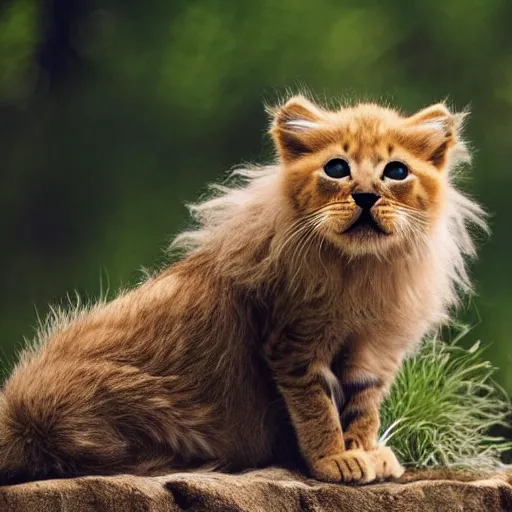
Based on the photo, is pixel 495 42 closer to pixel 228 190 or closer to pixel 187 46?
pixel 187 46

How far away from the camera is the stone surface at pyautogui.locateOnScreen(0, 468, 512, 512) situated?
7.47 feet

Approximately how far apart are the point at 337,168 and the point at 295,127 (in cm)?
19

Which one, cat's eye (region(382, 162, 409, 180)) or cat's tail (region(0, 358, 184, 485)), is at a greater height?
cat's eye (region(382, 162, 409, 180))

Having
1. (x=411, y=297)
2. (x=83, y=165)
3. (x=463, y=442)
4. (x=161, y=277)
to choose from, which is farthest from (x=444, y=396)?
(x=83, y=165)

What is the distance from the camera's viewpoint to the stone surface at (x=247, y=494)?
2275 millimetres

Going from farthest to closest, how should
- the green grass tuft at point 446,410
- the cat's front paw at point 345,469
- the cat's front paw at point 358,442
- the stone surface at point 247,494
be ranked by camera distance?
the green grass tuft at point 446,410 → the cat's front paw at point 358,442 → the cat's front paw at point 345,469 → the stone surface at point 247,494

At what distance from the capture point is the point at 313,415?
2598 millimetres

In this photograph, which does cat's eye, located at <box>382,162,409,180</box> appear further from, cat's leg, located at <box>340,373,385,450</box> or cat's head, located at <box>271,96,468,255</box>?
cat's leg, located at <box>340,373,385,450</box>

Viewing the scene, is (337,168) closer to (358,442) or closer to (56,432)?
(358,442)

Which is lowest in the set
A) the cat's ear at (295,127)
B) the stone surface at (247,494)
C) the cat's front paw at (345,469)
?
the stone surface at (247,494)

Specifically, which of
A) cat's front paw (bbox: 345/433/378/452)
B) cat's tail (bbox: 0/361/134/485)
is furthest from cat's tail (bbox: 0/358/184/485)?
cat's front paw (bbox: 345/433/378/452)

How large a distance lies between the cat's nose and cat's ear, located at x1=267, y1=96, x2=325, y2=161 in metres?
0.22

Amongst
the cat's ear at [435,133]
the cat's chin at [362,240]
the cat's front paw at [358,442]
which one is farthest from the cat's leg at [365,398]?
the cat's ear at [435,133]

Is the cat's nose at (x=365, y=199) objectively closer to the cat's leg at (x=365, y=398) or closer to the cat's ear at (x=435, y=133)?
the cat's ear at (x=435, y=133)
